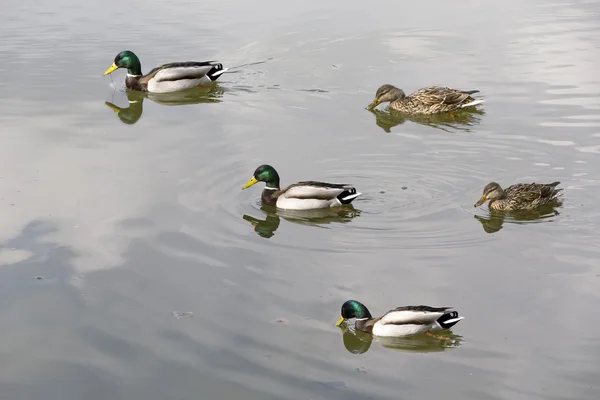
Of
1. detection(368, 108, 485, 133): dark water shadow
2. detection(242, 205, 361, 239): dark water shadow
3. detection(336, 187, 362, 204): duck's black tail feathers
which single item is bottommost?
detection(242, 205, 361, 239): dark water shadow

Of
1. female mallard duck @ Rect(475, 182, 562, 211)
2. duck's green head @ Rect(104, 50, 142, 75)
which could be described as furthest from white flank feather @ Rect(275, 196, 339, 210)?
duck's green head @ Rect(104, 50, 142, 75)

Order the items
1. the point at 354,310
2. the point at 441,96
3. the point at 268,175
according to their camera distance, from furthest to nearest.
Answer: the point at 441,96, the point at 268,175, the point at 354,310

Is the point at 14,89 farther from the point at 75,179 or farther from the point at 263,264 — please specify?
the point at 263,264

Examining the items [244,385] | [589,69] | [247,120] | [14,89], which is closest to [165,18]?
[14,89]

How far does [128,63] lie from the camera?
57.2 feet

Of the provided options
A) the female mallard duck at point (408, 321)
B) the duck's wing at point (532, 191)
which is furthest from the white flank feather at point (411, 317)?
the duck's wing at point (532, 191)

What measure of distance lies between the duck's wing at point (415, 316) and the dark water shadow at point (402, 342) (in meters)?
0.18

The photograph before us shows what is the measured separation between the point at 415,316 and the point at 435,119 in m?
7.39

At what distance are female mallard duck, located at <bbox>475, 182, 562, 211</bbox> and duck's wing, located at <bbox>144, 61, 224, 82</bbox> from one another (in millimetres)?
6984

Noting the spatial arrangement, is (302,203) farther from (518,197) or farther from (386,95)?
(386,95)

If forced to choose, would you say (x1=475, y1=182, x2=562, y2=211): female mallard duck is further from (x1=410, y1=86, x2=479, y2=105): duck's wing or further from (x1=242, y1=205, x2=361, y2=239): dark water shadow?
(x1=410, y1=86, x2=479, y2=105): duck's wing

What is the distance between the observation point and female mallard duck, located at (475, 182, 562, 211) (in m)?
11.5

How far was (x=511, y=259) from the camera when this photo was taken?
1016 centimetres

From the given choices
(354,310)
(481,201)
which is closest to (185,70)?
(481,201)
